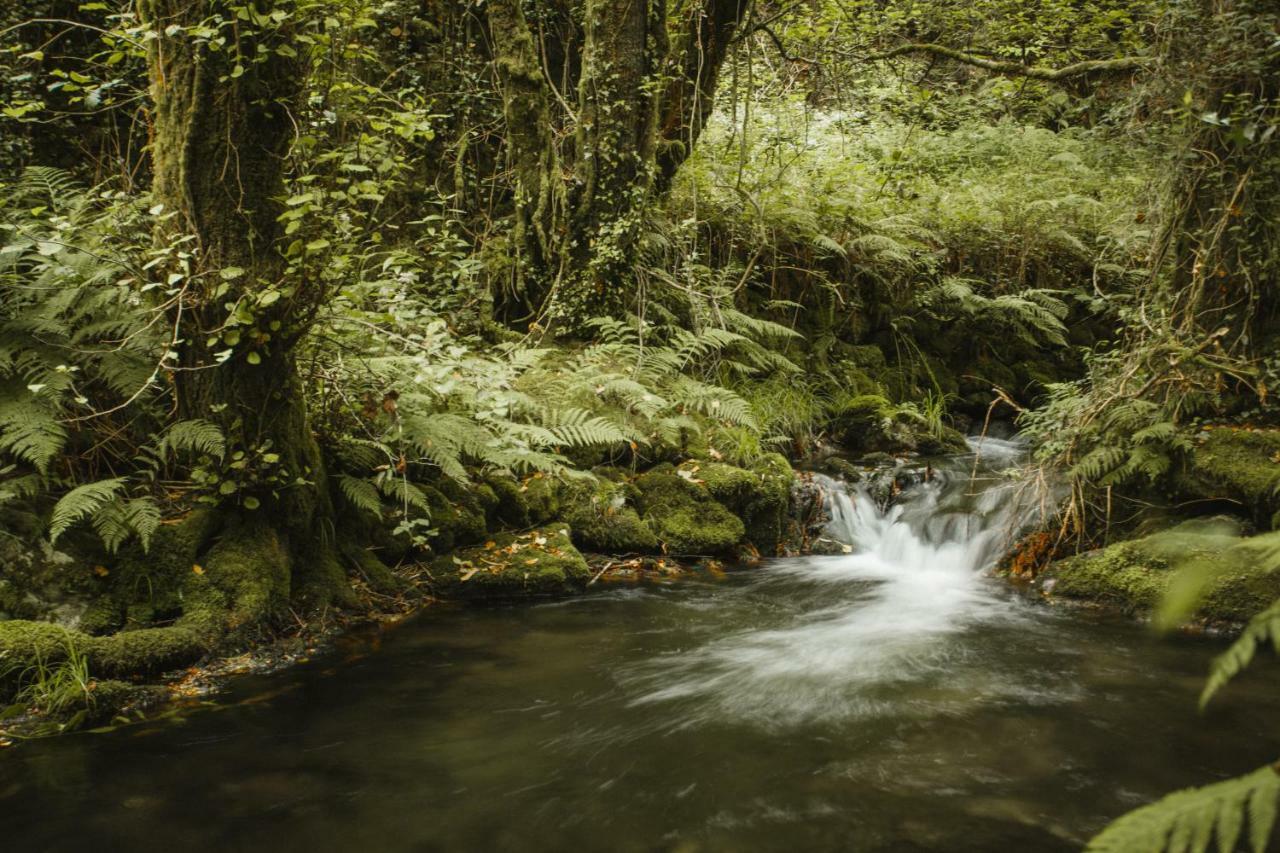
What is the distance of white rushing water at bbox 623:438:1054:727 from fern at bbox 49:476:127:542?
9.81 ft

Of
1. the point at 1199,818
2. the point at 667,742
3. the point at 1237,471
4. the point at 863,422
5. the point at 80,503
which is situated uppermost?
the point at 1199,818

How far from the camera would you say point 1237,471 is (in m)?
6.03

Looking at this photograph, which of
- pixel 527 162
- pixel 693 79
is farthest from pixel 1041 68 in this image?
pixel 527 162

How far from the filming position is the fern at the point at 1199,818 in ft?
3.32

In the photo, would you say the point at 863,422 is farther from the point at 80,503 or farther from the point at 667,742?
the point at 80,503

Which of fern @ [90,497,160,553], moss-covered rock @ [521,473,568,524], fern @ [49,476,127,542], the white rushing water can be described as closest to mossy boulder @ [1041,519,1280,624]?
the white rushing water

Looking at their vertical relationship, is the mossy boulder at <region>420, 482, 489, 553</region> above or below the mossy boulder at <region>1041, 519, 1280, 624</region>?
above

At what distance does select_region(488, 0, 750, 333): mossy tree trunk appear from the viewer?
818cm

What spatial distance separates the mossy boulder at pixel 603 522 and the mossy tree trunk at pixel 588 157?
213 centimetres

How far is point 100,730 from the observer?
3.72 metres

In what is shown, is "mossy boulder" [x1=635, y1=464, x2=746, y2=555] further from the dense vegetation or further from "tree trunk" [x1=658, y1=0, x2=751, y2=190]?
"tree trunk" [x1=658, y1=0, x2=751, y2=190]

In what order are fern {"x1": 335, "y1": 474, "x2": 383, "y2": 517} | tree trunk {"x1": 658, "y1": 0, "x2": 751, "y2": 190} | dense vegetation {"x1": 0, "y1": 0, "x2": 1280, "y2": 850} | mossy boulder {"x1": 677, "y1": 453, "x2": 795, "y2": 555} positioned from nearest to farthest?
dense vegetation {"x1": 0, "y1": 0, "x2": 1280, "y2": 850} < fern {"x1": 335, "y1": 474, "x2": 383, "y2": 517} < mossy boulder {"x1": 677, "y1": 453, "x2": 795, "y2": 555} < tree trunk {"x1": 658, "y1": 0, "x2": 751, "y2": 190}

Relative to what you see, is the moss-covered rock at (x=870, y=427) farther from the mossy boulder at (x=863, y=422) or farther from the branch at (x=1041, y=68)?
the branch at (x=1041, y=68)

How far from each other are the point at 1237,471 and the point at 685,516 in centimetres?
424
